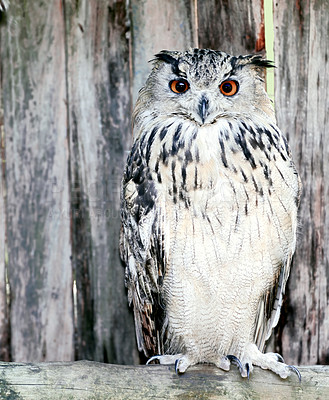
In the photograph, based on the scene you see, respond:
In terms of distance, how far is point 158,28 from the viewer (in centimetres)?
240

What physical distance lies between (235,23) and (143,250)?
3.49 feet

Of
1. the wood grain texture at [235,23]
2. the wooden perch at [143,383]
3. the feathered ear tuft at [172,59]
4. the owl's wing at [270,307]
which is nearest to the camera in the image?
the wooden perch at [143,383]

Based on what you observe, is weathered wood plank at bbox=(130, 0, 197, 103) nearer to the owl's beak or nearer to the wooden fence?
the wooden fence

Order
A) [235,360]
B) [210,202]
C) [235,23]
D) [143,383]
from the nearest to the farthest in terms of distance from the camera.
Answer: [143,383]
[210,202]
[235,360]
[235,23]

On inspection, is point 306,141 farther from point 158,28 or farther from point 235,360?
point 235,360

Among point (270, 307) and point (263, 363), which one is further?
point (270, 307)

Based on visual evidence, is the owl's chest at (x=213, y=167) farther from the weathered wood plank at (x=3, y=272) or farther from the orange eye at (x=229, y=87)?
the weathered wood plank at (x=3, y=272)

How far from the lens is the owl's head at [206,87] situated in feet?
6.27

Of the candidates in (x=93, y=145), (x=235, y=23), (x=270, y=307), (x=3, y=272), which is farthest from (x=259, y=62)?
(x=3, y=272)

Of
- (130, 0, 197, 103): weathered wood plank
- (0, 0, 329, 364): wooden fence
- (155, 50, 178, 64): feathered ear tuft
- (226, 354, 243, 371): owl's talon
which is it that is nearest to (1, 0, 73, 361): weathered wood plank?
(0, 0, 329, 364): wooden fence

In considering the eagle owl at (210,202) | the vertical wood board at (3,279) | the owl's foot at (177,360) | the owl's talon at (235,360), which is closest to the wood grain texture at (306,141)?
the eagle owl at (210,202)

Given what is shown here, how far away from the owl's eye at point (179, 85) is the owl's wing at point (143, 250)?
0.24m

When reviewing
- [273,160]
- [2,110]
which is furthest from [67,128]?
[273,160]

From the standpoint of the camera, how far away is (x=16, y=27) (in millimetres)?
2402
